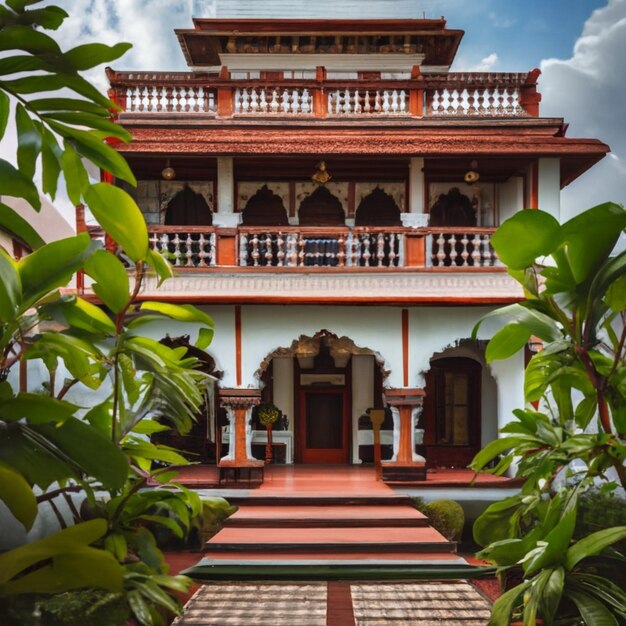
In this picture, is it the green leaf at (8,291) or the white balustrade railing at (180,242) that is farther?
the white balustrade railing at (180,242)

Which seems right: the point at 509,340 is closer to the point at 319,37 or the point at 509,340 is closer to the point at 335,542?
the point at 335,542

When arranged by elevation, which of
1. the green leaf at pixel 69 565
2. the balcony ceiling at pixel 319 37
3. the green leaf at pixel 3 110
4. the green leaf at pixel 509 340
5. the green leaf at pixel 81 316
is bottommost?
the green leaf at pixel 69 565

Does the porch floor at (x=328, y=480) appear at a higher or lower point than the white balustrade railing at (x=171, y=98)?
lower

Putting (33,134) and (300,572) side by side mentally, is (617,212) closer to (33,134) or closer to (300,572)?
(300,572)

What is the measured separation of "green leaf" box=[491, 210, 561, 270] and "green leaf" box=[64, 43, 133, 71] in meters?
0.59

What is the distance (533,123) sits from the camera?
21.0 ft

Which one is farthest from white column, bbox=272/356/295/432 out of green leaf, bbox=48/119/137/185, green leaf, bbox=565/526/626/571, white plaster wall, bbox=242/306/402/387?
green leaf, bbox=48/119/137/185

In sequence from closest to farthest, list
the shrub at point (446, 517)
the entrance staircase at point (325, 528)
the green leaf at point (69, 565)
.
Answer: the green leaf at point (69, 565), the entrance staircase at point (325, 528), the shrub at point (446, 517)

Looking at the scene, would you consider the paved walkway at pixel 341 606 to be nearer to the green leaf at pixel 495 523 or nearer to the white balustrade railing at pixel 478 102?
the green leaf at pixel 495 523

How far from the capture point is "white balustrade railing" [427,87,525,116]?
6.57m

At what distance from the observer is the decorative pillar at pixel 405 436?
5.88 meters

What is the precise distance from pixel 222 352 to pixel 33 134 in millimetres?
5137

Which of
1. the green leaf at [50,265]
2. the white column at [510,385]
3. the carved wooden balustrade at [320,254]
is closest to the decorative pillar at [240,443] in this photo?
the carved wooden balustrade at [320,254]

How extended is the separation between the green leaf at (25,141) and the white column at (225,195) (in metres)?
5.34
